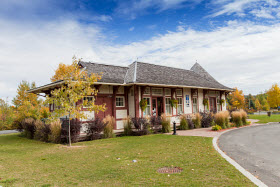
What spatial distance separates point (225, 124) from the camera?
15688 millimetres

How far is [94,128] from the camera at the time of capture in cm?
1148

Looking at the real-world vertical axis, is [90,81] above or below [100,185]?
above

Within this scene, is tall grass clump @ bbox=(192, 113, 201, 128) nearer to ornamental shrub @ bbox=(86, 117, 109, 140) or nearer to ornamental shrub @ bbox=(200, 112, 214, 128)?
ornamental shrub @ bbox=(200, 112, 214, 128)

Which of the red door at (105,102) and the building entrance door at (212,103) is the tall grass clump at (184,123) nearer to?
the red door at (105,102)

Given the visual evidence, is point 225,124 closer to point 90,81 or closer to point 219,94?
point 219,94

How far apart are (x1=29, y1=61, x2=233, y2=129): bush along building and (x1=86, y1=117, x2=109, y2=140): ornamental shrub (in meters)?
1.17

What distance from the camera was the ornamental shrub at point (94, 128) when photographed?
37.7ft

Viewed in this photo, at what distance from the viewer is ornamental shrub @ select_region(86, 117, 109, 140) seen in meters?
11.5

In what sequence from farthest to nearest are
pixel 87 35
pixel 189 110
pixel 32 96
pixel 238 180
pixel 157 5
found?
pixel 32 96 < pixel 189 110 < pixel 87 35 < pixel 157 5 < pixel 238 180

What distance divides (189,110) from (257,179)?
14272mm

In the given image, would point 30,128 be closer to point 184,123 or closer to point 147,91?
point 147,91

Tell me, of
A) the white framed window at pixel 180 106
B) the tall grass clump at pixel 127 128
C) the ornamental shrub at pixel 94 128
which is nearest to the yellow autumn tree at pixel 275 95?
the white framed window at pixel 180 106

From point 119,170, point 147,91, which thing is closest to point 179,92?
point 147,91

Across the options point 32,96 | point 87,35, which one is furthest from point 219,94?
point 32,96
